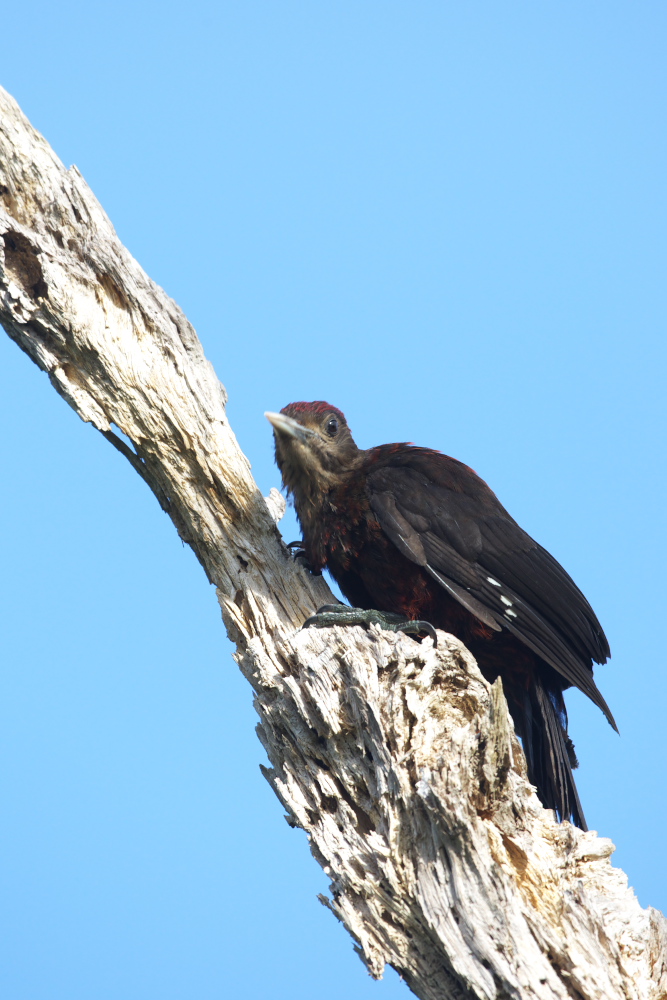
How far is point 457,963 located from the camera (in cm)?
260

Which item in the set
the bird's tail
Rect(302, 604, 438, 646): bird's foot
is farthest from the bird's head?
the bird's tail

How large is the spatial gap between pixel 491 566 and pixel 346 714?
3.84 ft

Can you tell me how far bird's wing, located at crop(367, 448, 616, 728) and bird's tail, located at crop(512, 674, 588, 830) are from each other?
242 millimetres

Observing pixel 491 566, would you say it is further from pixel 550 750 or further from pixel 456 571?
pixel 550 750

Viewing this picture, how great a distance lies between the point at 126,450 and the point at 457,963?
219cm

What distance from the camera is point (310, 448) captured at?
162 inches

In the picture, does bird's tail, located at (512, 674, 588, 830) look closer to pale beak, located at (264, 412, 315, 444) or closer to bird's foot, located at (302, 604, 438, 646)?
bird's foot, located at (302, 604, 438, 646)

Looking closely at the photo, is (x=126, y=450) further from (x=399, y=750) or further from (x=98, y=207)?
(x=399, y=750)

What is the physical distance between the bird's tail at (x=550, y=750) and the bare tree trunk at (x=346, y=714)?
0.94 meters

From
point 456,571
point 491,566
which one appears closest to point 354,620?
point 456,571

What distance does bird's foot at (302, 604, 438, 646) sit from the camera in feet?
11.3

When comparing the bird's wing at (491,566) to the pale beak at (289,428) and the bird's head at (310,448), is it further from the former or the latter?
the pale beak at (289,428)

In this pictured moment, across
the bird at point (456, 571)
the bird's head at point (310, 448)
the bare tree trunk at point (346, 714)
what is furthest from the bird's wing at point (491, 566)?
the bare tree trunk at point (346, 714)

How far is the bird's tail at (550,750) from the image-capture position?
12.7 feet
